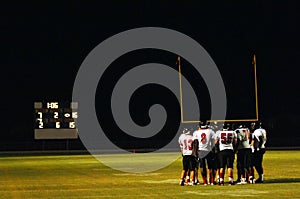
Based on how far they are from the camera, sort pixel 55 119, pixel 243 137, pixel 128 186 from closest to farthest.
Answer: pixel 128 186, pixel 243 137, pixel 55 119

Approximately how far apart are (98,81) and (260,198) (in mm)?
68442

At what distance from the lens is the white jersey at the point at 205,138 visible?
62.6 ft

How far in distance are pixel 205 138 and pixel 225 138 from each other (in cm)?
52

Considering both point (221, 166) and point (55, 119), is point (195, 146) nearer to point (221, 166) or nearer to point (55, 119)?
point (221, 166)

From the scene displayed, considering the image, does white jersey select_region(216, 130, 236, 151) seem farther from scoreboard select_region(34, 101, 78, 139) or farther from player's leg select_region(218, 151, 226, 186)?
scoreboard select_region(34, 101, 78, 139)

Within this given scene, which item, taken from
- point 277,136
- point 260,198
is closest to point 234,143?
point 260,198

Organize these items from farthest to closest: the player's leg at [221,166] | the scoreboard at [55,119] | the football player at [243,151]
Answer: the scoreboard at [55,119], the football player at [243,151], the player's leg at [221,166]

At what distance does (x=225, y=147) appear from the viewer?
19156 mm

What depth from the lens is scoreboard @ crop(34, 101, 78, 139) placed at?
49.7 meters

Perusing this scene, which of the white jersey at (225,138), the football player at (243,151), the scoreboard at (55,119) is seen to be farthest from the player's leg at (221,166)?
the scoreboard at (55,119)

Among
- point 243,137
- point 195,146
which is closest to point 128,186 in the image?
point 195,146

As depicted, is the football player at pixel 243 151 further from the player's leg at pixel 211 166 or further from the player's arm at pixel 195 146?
the player's arm at pixel 195 146

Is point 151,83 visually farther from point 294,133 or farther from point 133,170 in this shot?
point 133,170

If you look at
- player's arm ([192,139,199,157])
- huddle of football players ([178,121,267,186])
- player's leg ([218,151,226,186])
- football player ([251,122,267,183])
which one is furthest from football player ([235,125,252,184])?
player's arm ([192,139,199,157])
